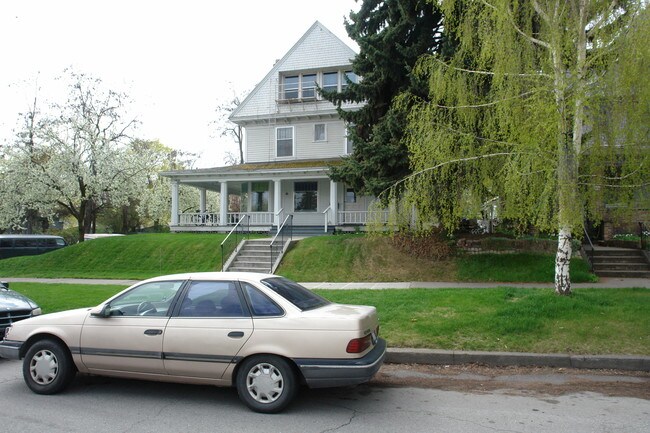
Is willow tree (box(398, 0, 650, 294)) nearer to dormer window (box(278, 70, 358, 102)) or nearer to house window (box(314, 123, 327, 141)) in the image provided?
house window (box(314, 123, 327, 141))

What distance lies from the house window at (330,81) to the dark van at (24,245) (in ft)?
56.5

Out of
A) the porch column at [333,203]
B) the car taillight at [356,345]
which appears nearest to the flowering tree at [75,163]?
the porch column at [333,203]

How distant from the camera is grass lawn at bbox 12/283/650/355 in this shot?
7289 millimetres

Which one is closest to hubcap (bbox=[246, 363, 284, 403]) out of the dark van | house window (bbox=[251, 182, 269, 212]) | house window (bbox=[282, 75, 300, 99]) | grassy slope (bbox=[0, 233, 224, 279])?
grassy slope (bbox=[0, 233, 224, 279])

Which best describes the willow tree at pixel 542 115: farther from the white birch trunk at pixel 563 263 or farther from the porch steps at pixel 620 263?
the porch steps at pixel 620 263

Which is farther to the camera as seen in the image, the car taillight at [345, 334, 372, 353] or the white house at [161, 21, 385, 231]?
the white house at [161, 21, 385, 231]

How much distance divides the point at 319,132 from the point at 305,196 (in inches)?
134

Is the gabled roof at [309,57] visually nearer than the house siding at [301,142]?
No

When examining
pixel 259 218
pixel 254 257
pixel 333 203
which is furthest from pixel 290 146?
pixel 254 257

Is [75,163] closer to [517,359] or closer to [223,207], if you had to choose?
[223,207]

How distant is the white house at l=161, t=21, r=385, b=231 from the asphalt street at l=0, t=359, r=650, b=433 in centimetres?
1735

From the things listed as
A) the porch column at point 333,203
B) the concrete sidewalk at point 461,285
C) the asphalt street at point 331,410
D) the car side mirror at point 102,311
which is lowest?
the asphalt street at point 331,410

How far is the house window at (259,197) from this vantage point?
25.7 metres

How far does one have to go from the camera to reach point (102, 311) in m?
5.74
